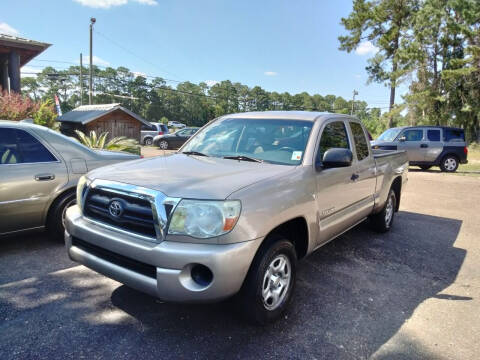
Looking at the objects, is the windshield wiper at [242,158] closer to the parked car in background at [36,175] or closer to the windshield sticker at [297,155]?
the windshield sticker at [297,155]

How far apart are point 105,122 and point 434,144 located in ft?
48.4

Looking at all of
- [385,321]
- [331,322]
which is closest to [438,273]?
[385,321]

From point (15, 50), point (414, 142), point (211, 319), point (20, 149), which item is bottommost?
point (211, 319)

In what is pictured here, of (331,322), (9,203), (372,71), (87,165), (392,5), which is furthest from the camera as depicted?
(372,71)

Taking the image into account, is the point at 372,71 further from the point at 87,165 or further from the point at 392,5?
the point at 87,165

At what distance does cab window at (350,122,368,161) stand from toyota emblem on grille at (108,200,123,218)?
2998 millimetres

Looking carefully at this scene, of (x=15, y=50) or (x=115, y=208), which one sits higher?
(x=15, y=50)

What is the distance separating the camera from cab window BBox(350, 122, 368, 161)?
440 centimetres

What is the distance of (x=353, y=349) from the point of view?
2.59 m

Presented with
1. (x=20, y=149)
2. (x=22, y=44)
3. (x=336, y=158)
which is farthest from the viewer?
(x=22, y=44)

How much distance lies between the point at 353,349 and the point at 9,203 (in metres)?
3.86

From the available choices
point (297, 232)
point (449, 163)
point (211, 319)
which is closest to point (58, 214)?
point (211, 319)

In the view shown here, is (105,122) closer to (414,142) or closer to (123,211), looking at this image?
(414,142)

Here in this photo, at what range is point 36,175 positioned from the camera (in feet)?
13.4
